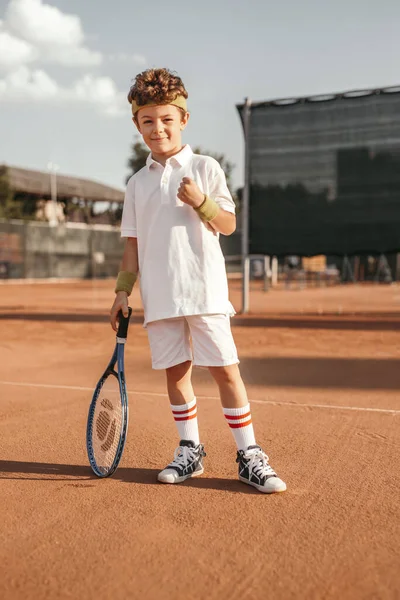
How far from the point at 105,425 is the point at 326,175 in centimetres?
886

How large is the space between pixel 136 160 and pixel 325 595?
40.4 m

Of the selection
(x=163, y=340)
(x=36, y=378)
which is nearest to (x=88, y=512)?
(x=163, y=340)

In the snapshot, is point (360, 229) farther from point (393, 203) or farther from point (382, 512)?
point (382, 512)

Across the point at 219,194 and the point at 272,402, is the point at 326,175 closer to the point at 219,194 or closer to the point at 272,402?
the point at 272,402

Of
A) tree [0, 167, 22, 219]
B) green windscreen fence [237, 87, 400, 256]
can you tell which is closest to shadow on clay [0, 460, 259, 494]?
green windscreen fence [237, 87, 400, 256]

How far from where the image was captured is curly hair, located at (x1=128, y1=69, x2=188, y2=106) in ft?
9.48

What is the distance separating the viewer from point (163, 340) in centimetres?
300

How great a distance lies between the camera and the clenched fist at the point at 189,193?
275cm

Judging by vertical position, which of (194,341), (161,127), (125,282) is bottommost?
(194,341)

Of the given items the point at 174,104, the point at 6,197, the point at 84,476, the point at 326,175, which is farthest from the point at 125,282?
the point at 6,197

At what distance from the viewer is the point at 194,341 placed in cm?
296

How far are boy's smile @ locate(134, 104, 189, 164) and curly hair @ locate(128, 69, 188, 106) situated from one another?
1.4 inches

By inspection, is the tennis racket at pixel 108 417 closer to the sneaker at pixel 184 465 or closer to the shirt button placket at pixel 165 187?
the sneaker at pixel 184 465

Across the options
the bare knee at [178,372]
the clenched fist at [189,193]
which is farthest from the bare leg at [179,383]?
the clenched fist at [189,193]
